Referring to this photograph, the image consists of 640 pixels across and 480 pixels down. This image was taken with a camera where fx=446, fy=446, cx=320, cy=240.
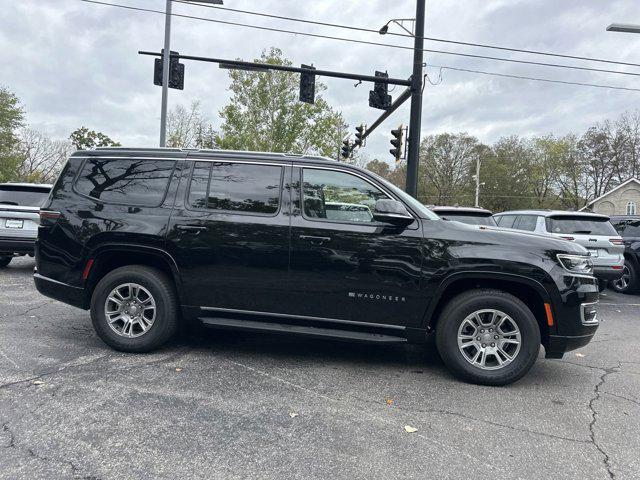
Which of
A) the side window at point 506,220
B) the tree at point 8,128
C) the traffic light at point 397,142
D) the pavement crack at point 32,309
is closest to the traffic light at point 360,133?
the traffic light at point 397,142

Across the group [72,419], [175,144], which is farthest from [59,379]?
[175,144]

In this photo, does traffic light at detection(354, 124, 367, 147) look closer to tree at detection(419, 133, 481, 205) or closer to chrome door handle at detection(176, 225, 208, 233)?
chrome door handle at detection(176, 225, 208, 233)

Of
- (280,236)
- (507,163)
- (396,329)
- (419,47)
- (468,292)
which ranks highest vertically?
(507,163)

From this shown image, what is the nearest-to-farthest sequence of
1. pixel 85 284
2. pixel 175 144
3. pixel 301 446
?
pixel 301 446 < pixel 85 284 < pixel 175 144

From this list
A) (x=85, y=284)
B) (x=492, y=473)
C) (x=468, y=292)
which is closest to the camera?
(x=492, y=473)

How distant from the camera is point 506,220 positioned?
10477mm

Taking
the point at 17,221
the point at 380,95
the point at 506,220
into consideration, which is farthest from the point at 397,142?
the point at 17,221

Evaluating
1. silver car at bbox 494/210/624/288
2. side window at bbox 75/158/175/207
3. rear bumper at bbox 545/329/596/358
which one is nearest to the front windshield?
rear bumper at bbox 545/329/596/358

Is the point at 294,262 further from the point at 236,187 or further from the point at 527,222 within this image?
the point at 527,222

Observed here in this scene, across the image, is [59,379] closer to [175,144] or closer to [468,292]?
[468,292]

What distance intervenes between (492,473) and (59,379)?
346 cm

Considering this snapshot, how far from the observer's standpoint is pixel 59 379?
382cm

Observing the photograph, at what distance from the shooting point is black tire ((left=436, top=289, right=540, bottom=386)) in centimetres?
396

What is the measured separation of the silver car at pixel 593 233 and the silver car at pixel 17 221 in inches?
380
